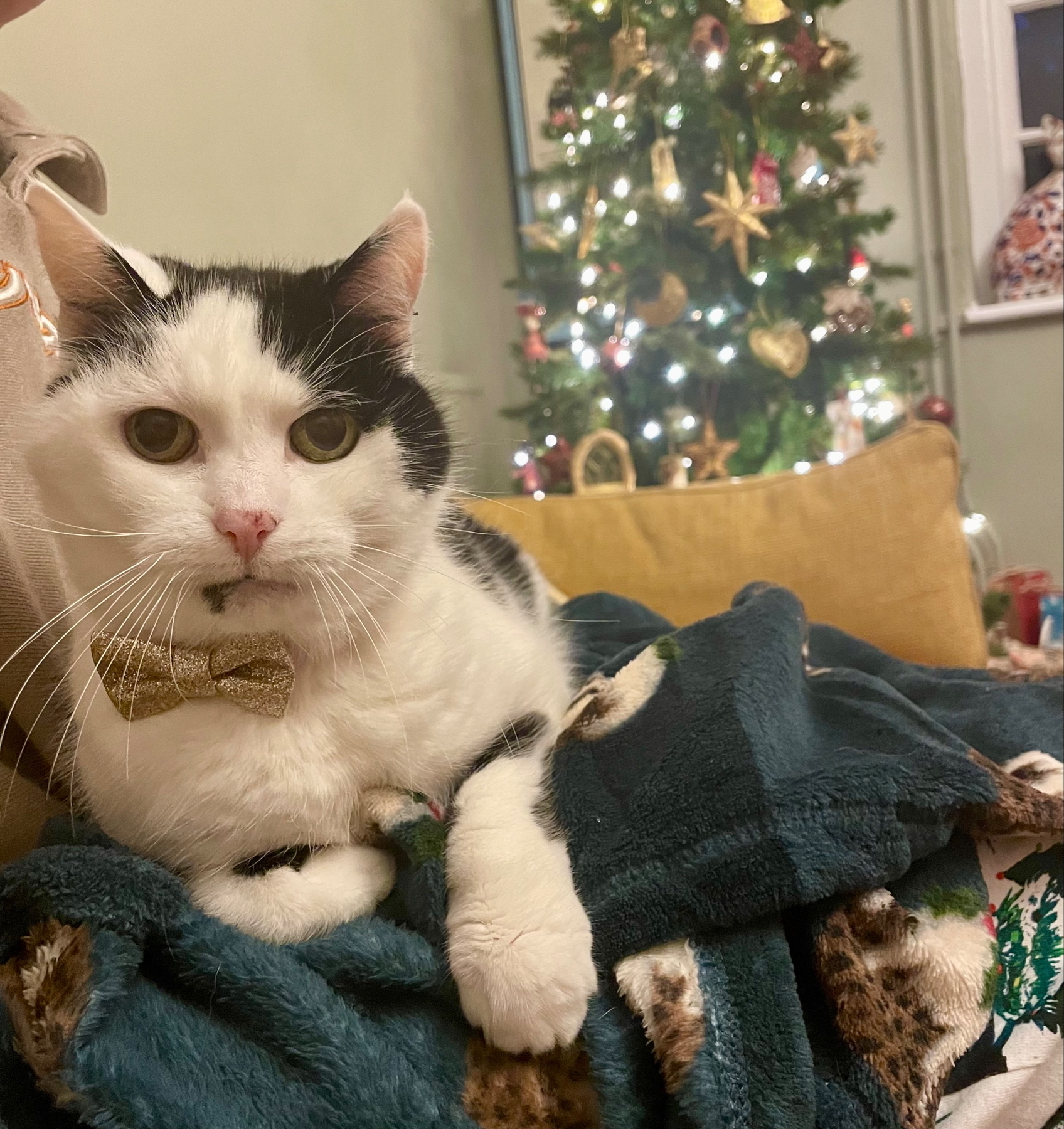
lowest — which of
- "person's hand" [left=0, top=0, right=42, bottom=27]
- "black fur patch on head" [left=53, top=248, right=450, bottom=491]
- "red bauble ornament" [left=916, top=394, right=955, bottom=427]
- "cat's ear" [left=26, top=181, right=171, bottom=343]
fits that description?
"red bauble ornament" [left=916, top=394, right=955, bottom=427]

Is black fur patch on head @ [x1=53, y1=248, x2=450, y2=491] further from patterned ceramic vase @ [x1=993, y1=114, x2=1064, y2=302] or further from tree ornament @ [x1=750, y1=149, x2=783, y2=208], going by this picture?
patterned ceramic vase @ [x1=993, y1=114, x2=1064, y2=302]

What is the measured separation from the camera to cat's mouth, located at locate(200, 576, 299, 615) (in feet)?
1.59

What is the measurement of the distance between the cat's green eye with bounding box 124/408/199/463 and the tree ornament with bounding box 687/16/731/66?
2.09 m

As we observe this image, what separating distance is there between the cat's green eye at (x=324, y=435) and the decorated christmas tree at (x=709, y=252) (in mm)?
1705

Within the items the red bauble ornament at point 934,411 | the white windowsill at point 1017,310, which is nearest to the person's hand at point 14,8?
the red bauble ornament at point 934,411

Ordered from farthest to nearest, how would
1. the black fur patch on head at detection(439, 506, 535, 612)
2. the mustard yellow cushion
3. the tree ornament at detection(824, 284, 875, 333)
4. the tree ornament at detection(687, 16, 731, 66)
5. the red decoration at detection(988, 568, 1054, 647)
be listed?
the red decoration at detection(988, 568, 1054, 647) < the tree ornament at detection(824, 284, 875, 333) < the tree ornament at detection(687, 16, 731, 66) < the mustard yellow cushion < the black fur patch on head at detection(439, 506, 535, 612)

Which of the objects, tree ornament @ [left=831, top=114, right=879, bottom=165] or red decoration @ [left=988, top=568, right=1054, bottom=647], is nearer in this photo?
tree ornament @ [left=831, top=114, right=879, bottom=165]

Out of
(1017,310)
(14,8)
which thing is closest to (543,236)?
(1017,310)

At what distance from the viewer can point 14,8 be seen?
742 mm

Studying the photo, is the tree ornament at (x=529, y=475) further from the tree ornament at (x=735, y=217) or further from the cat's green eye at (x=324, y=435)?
the cat's green eye at (x=324, y=435)

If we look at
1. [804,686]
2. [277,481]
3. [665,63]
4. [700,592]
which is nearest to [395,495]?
[277,481]

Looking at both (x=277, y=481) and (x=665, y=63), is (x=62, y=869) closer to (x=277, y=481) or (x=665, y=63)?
(x=277, y=481)

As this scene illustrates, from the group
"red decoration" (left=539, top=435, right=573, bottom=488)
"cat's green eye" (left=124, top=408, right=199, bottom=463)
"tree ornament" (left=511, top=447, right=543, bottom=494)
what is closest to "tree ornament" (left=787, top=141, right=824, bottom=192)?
"red decoration" (left=539, top=435, right=573, bottom=488)

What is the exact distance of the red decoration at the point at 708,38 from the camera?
6.46ft
